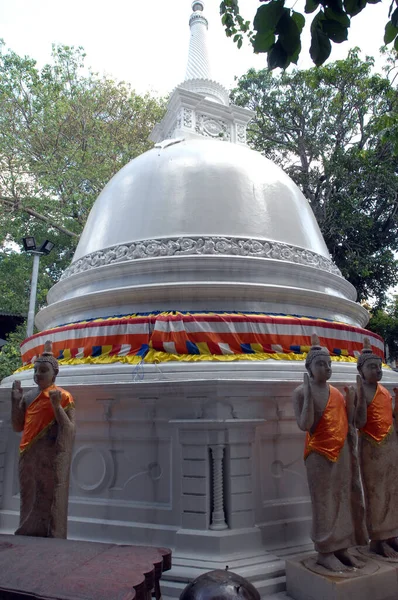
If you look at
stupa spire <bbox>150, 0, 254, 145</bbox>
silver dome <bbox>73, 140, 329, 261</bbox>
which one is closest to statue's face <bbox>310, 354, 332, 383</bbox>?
silver dome <bbox>73, 140, 329, 261</bbox>

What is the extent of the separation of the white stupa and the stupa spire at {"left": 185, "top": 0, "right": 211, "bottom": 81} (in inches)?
167

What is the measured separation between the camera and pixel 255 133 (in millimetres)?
20750

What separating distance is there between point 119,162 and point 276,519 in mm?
17131

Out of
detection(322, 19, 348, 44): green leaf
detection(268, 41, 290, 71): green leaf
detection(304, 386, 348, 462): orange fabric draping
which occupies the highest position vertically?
detection(322, 19, 348, 44): green leaf

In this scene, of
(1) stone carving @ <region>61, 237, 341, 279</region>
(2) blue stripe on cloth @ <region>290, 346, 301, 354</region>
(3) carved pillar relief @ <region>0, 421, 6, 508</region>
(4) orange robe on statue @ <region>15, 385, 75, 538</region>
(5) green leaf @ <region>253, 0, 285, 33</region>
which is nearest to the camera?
(5) green leaf @ <region>253, 0, 285, 33</region>

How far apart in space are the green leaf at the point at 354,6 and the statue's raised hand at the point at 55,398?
12.6ft

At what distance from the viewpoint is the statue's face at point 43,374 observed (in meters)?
4.76

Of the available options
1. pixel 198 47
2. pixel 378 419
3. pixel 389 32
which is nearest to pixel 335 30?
pixel 389 32

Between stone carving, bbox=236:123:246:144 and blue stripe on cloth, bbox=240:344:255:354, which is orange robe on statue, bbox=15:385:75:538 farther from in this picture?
stone carving, bbox=236:123:246:144

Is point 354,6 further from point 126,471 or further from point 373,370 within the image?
point 126,471

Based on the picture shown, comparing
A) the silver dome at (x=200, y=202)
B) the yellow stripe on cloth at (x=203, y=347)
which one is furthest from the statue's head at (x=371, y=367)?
the silver dome at (x=200, y=202)

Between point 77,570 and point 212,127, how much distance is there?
9.62 m

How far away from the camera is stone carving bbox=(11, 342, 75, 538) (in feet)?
14.3

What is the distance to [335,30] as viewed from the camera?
2873 millimetres
